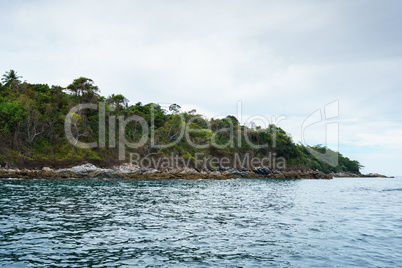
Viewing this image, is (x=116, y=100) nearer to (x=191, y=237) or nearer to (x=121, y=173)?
(x=121, y=173)

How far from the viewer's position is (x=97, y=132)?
243ft

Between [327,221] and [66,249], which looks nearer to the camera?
[66,249]

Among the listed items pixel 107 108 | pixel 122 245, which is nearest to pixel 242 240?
pixel 122 245

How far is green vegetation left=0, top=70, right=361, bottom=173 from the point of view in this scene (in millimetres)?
59250

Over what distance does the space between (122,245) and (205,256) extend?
3.51m

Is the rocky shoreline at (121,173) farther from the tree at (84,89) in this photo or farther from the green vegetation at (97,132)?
the tree at (84,89)

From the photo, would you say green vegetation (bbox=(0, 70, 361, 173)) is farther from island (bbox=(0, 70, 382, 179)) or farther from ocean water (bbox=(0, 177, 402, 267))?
ocean water (bbox=(0, 177, 402, 267))

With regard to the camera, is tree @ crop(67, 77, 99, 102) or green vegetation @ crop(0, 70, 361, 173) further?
tree @ crop(67, 77, 99, 102)

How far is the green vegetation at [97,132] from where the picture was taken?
59250 millimetres

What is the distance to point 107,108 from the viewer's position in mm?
80438

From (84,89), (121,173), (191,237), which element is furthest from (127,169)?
(191,237)

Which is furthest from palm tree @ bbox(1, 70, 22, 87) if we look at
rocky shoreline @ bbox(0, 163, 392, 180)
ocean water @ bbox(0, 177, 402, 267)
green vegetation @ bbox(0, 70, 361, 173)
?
ocean water @ bbox(0, 177, 402, 267)

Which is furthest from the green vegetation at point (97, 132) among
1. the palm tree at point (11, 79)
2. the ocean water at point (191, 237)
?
the ocean water at point (191, 237)

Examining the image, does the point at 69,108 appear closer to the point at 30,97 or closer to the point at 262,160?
the point at 30,97
